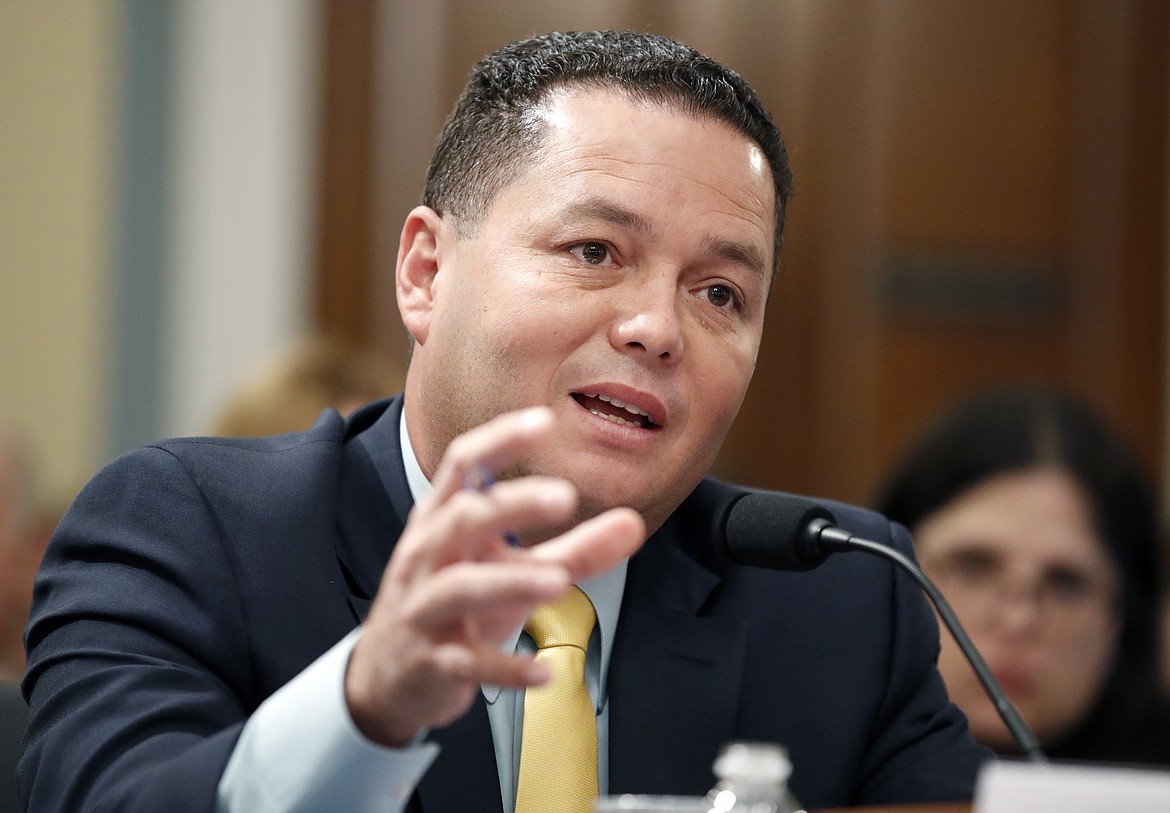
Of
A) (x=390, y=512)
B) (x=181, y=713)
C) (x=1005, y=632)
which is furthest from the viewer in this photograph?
(x=1005, y=632)

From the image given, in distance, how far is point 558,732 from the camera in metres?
1.46

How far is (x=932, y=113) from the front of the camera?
4.58 meters

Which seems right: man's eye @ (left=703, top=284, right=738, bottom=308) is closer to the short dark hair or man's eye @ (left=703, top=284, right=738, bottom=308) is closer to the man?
the man

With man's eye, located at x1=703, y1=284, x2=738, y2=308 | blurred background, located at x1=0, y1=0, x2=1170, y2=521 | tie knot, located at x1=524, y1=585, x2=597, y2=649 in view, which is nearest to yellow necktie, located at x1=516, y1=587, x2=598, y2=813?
tie knot, located at x1=524, y1=585, x2=597, y2=649

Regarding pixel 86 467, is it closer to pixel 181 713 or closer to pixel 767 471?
A: pixel 767 471

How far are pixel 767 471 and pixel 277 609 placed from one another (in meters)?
3.30

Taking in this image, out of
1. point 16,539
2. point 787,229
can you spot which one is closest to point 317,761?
point 16,539

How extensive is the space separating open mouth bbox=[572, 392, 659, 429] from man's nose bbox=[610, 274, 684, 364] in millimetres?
58

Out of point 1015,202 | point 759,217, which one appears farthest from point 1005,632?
point 1015,202

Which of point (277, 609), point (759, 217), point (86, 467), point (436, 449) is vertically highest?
point (759, 217)

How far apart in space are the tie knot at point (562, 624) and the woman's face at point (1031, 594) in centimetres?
129

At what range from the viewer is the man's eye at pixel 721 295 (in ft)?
5.27

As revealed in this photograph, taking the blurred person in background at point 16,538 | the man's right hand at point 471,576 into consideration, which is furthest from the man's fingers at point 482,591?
the blurred person in background at point 16,538

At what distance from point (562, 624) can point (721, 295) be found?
0.40 m
